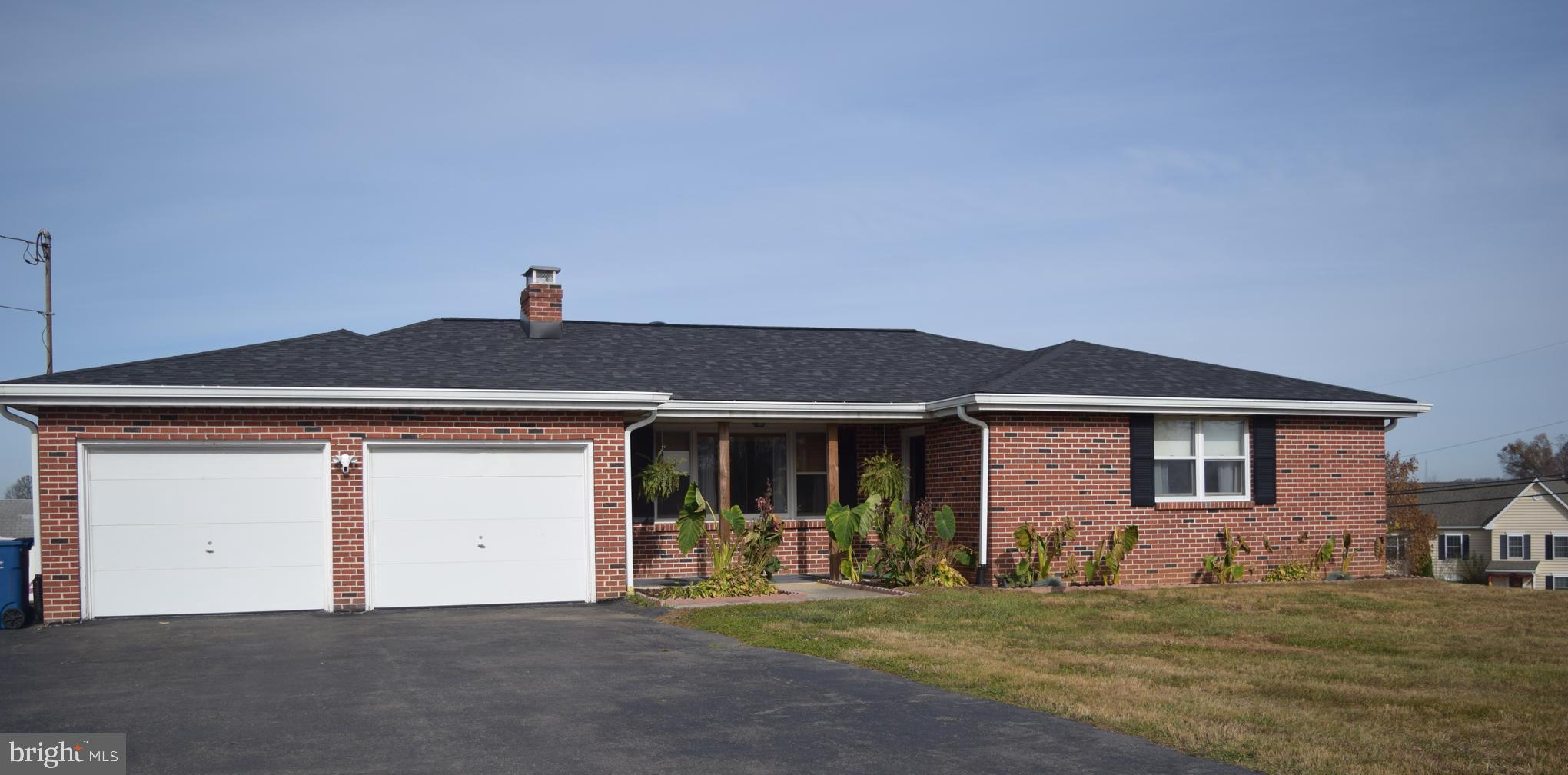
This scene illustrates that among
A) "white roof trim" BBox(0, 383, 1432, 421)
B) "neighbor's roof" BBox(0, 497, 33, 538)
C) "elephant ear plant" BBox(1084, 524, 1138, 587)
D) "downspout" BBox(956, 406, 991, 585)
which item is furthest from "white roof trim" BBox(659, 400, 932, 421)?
"neighbor's roof" BBox(0, 497, 33, 538)

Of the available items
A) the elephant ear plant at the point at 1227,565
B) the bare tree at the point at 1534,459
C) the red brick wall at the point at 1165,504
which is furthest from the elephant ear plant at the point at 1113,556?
the bare tree at the point at 1534,459

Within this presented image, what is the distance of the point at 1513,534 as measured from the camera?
5122 cm

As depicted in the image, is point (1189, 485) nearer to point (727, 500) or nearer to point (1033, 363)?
point (1033, 363)

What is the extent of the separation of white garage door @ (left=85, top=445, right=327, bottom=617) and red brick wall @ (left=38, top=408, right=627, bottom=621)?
176 millimetres

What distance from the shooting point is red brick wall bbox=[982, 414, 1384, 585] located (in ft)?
54.5

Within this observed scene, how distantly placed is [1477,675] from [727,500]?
32.2 feet

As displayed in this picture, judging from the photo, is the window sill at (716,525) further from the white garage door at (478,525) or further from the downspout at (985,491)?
the downspout at (985,491)

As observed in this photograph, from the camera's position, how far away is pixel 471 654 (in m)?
10.5

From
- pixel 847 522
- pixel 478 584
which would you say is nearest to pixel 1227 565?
pixel 847 522

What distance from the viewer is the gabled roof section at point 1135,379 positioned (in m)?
17.0

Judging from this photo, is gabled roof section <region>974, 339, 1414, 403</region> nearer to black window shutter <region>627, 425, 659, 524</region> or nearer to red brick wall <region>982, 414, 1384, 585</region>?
red brick wall <region>982, 414, 1384, 585</region>

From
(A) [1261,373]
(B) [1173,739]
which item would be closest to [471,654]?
(B) [1173,739]

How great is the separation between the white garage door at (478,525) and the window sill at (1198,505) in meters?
8.13

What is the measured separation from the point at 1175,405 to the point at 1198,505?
1603 millimetres
